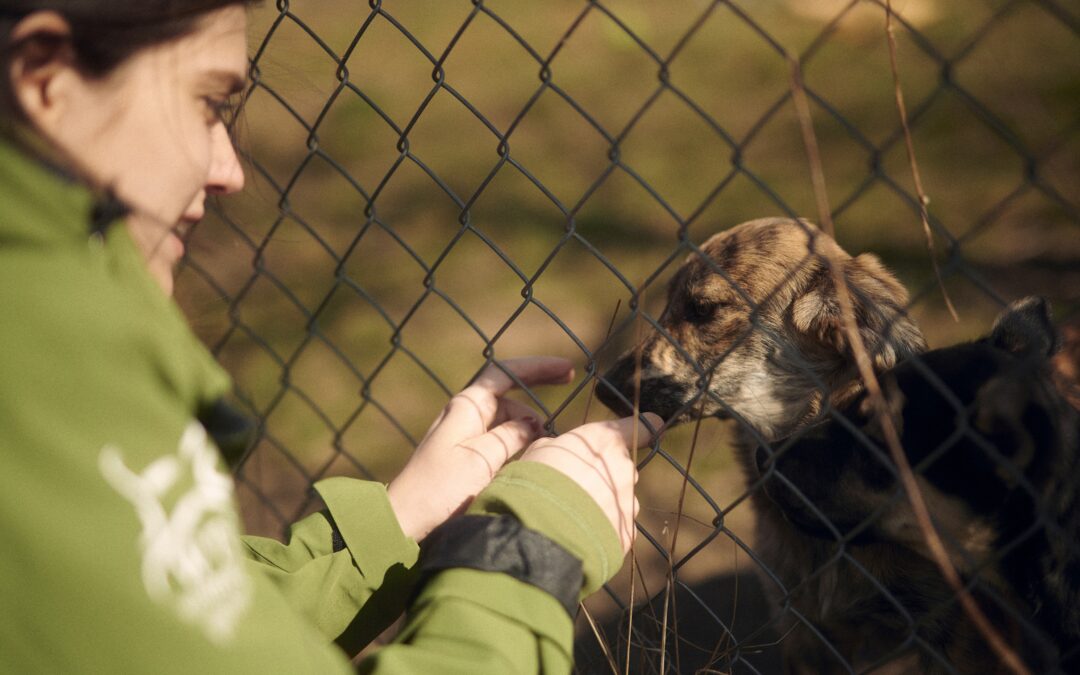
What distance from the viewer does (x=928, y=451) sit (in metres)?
2.08

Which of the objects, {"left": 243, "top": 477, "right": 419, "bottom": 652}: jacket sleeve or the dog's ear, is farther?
the dog's ear

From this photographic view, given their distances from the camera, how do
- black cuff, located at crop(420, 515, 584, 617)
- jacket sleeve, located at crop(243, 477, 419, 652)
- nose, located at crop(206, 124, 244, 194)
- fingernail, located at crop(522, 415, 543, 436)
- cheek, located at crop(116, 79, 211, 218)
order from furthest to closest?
fingernail, located at crop(522, 415, 543, 436)
jacket sleeve, located at crop(243, 477, 419, 652)
nose, located at crop(206, 124, 244, 194)
black cuff, located at crop(420, 515, 584, 617)
cheek, located at crop(116, 79, 211, 218)

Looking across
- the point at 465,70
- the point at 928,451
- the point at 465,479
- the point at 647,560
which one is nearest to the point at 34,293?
the point at 465,479

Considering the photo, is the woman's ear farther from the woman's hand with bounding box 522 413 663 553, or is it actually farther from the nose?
the woman's hand with bounding box 522 413 663 553

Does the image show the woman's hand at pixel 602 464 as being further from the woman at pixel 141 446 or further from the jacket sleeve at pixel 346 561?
the jacket sleeve at pixel 346 561

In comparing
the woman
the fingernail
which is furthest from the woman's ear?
the fingernail

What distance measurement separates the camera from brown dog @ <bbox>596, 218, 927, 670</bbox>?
282 centimetres

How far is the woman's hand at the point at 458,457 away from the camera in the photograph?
1879 millimetres

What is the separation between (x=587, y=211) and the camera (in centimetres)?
502

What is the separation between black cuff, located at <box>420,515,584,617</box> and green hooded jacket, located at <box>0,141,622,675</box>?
4.8 inches

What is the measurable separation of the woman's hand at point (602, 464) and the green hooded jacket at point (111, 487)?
36 cm

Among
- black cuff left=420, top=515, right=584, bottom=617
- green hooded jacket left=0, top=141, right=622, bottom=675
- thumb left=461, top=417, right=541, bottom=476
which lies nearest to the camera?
green hooded jacket left=0, top=141, right=622, bottom=675

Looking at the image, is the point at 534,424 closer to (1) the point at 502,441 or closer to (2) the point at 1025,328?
(1) the point at 502,441

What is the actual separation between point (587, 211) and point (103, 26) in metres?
3.92
